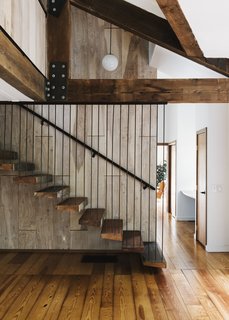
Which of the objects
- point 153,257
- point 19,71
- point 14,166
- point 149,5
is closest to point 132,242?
point 153,257

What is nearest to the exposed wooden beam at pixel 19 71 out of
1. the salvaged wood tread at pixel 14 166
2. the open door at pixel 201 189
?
the salvaged wood tread at pixel 14 166

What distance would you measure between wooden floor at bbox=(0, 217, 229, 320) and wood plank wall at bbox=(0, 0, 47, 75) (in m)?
2.40

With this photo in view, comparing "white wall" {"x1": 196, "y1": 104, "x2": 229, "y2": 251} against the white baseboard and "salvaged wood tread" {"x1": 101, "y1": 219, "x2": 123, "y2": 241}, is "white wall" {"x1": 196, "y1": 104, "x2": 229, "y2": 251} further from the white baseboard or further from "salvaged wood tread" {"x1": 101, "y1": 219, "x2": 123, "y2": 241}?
"salvaged wood tread" {"x1": 101, "y1": 219, "x2": 123, "y2": 241}

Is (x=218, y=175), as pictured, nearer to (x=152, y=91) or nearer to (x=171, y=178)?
(x=152, y=91)

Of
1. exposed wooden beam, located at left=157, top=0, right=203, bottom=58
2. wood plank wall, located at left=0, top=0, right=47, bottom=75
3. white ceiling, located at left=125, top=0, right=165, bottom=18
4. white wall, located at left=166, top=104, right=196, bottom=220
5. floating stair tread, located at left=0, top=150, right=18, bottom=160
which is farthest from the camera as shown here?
white wall, located at left=166, top=104, right=196, bottom=220

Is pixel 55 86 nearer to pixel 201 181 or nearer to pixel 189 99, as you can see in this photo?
pixel 189 99

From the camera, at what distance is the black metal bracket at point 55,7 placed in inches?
140

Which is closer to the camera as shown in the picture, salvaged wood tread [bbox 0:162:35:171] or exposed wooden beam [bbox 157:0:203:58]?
exposed wooden beam [bbox 157:0:203:58]

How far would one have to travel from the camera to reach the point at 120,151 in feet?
16.3

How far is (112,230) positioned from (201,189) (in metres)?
2.20

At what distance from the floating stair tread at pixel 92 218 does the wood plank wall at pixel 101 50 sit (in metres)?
2.12

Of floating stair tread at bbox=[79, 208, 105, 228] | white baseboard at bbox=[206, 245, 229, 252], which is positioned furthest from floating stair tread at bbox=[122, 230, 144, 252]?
white baseboard at bbox=[206, 245, 229, 252]

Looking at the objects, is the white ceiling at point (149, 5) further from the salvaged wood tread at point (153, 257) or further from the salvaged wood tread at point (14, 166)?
the salvaged wood tread at point (153, 257)

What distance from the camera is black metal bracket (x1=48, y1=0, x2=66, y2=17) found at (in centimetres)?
356
